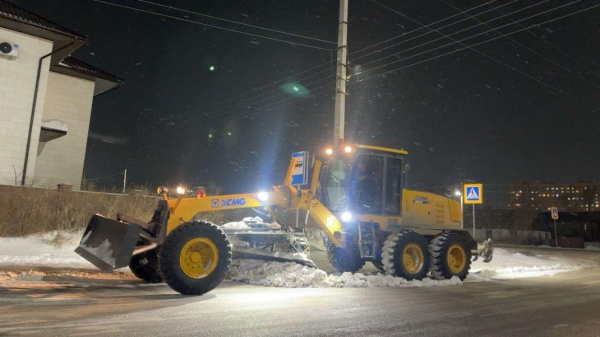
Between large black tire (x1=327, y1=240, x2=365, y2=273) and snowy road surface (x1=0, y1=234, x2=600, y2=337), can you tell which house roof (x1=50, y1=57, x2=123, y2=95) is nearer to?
snowy road surface (x1=0, y1=234, x2=600, y2=337)

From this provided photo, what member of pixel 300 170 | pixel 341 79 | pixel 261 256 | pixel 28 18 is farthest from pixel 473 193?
pixel 28 18

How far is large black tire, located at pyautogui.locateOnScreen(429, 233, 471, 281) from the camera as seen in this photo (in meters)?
11.5

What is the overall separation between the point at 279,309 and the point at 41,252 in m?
9.38

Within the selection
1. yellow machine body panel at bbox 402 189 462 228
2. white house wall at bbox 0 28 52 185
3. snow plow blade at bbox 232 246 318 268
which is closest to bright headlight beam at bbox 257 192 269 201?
snow plow blade at bbox 232 246 318 268

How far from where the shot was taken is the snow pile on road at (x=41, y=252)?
11.5 metres

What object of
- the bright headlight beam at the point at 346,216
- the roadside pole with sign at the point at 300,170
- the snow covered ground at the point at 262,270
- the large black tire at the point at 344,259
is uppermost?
the roadside pole with sign at the point at 300,170

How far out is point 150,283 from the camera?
926 centimetres

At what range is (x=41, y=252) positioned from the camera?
1318 cm

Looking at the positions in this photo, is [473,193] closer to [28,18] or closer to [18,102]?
[18,102]

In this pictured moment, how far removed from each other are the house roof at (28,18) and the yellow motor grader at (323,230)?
1511cm

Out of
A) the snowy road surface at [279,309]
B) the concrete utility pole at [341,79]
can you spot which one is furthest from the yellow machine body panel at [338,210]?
the concrete utility pole at [341,79]

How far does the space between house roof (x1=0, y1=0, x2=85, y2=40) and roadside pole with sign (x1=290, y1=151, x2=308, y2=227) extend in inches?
614

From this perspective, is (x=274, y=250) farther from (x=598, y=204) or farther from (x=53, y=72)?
(x=598, y=204)

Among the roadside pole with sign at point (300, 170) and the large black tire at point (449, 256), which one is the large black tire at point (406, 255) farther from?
the roadside pole with sign at point (300, 170)
